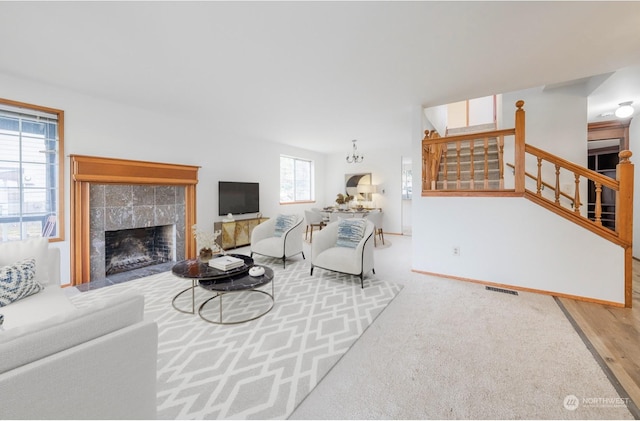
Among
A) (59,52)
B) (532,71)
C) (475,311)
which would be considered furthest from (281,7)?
(475,311)

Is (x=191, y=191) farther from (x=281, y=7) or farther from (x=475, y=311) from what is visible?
(x=475, y=311)

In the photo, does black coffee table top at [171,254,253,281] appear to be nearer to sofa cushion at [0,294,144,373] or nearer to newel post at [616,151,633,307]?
sofa cushion at [0,294,144,373]

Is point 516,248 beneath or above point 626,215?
beneath

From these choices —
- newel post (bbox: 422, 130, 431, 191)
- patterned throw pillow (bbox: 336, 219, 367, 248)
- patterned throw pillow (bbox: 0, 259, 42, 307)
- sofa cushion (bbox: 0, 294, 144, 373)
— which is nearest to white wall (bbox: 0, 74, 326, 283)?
patterned throw pillow (bbox: 0, 259, 42, 307)

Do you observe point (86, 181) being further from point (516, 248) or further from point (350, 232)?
point (516, 248)

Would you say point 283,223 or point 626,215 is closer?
point 626,215

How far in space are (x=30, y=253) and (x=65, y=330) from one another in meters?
1.91

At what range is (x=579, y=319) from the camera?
2.50 metres

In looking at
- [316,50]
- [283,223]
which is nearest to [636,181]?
[316,50]

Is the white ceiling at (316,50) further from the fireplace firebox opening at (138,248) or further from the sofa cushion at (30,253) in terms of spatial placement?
the fireplace firebox opening at (138,248)

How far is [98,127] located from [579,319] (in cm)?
612

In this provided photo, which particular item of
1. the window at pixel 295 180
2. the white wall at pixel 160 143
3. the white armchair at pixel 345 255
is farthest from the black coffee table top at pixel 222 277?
the window at pixel 295 180

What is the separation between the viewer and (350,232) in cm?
375

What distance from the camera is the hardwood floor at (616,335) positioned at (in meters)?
1.72
